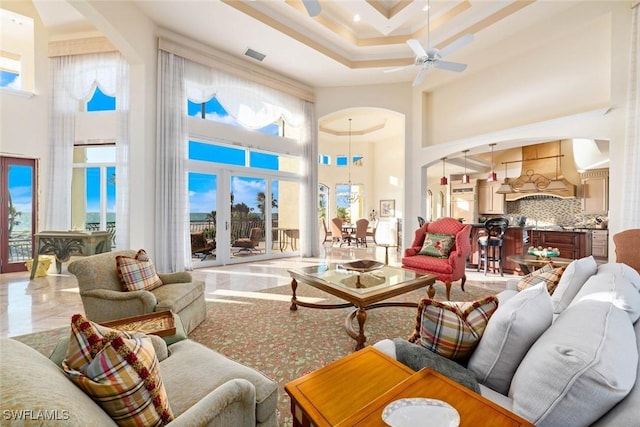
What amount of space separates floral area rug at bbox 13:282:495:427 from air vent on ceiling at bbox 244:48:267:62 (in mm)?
4773

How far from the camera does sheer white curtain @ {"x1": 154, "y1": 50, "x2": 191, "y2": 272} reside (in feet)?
15.8

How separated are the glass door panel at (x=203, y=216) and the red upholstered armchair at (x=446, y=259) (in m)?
4.01

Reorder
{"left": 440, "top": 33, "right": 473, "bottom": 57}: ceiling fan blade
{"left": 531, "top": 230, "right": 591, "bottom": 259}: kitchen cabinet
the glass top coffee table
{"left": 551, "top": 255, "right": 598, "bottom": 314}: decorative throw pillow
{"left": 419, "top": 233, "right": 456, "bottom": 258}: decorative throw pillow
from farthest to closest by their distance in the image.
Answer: {"left": 531, "top": 230, "right": 591, "bottom": 259}: kitchen cabinet
{"left": 419, "top": 233, "right": 456, "bottom": 258}: decorative throw pillow
{"left": 440, "top": 33, "right": 473, "bottom": 57}: ceiling fan blade
the glass top coffee table
{"left": 551, "top": 255, "right": 598, "bottom": 314}: decorative throw pillow

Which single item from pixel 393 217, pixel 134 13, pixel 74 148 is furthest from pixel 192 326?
pixel 393 217

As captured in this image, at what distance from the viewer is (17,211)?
5.20 metres

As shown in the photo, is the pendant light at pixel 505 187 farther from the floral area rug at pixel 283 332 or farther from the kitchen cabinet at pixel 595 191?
the floral area rug at pixel 283 332

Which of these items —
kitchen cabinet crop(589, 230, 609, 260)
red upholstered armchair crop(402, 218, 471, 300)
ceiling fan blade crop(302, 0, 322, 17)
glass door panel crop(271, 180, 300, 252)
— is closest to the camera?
ceiling fan blade crop(302, 0, 322, 17)

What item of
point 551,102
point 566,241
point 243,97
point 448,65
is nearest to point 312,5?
point 448,65

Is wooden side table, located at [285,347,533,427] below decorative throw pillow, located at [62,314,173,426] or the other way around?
below

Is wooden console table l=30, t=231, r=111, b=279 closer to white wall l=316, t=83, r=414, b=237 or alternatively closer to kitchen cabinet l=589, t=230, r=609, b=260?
white wall l=316, t=83, r=414, b=237

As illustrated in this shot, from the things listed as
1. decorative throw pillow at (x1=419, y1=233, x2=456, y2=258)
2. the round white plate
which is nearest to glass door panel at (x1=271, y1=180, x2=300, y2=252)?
decorative throw pillow at (x1=419, y1=233, x2=456, y2=258)

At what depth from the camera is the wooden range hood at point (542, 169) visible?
23.7ft

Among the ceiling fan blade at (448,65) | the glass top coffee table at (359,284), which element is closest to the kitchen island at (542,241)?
the ceiling fan blade at (448,65)

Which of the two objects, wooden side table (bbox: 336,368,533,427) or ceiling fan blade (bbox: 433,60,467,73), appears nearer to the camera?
wooden side table (bbox: 336,368,533,427)
